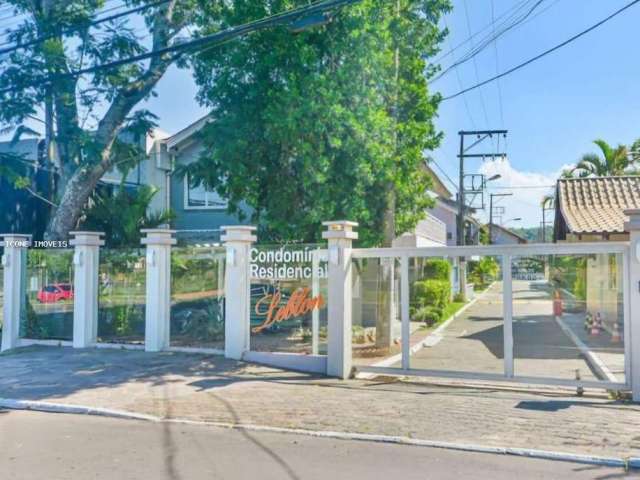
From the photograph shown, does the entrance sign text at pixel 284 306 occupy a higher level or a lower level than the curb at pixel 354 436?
higher

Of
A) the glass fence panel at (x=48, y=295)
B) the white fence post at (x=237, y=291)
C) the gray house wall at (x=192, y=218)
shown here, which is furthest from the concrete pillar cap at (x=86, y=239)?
the gray house wall at (x=192, y=218)

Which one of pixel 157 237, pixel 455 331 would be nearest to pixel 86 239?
pixel 157 237

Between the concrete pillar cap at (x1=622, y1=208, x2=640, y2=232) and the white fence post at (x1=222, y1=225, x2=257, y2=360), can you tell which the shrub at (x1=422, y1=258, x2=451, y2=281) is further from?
the concrete pillar cap at (x1=622, y1=208, x2=640, y2=232)

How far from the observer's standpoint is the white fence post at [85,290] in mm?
13836

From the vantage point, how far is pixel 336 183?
40.6 feet

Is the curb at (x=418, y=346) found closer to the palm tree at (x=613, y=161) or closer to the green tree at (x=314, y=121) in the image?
the green tree at (x=314, y=121)

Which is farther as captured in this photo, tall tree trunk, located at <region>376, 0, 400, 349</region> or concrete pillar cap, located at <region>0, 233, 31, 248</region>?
concrete pillar cap, located at <region>0, 233, 31, 248</region>

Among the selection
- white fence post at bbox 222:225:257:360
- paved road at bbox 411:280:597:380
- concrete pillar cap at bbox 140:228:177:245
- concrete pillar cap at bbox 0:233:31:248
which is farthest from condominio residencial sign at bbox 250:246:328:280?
concrete pillar cap at bbox 0:233:31:248

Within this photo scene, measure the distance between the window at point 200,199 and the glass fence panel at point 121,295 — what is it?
7.27m

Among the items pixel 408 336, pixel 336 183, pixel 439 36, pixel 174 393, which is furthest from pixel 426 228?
pixel 174 393

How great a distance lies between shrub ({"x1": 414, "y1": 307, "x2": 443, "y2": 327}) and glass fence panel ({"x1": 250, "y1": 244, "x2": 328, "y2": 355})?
9.10 feet

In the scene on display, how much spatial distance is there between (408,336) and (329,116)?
4.51 meters

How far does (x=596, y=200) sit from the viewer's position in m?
18.3

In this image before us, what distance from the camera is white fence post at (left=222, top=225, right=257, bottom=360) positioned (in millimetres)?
11945
